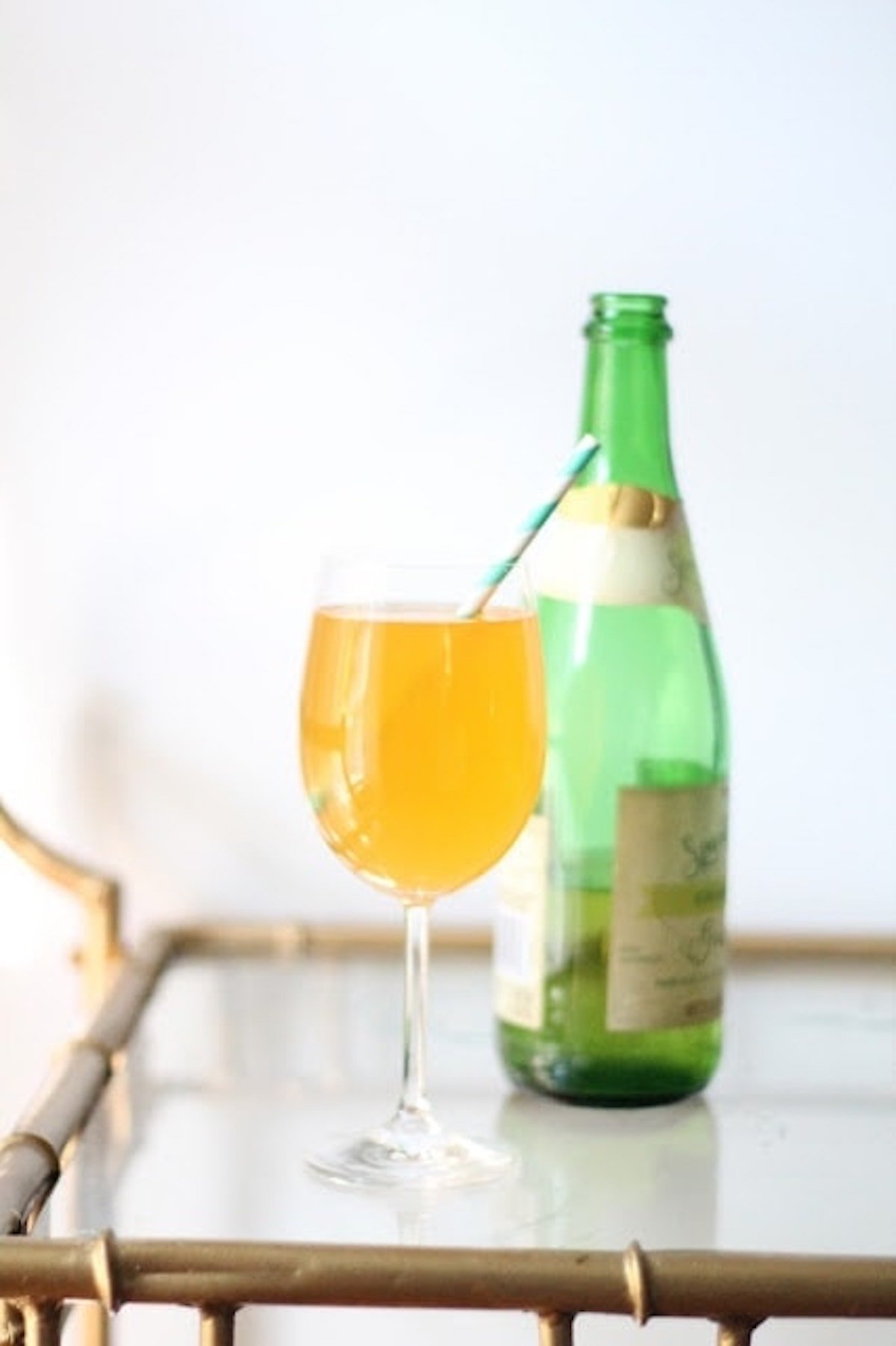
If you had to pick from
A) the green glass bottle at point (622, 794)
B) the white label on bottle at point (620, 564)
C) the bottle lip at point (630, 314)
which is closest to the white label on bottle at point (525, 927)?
the green glass bottle at point (622, 794)

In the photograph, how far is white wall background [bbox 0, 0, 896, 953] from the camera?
1.16 metres

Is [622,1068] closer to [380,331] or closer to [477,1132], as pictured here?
[477,1132]

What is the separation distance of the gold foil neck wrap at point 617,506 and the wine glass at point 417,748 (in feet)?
0.40

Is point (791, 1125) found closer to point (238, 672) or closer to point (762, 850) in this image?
point (762, 850)

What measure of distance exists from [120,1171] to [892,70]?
67cm

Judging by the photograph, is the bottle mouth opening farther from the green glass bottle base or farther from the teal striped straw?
the green glass bottle base

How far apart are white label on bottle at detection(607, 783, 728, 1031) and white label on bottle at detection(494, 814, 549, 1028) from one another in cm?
3

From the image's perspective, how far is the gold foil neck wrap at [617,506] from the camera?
99 centimetres

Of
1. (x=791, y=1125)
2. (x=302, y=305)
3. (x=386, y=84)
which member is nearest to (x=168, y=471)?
(x=302, y=305)

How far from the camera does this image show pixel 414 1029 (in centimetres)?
89

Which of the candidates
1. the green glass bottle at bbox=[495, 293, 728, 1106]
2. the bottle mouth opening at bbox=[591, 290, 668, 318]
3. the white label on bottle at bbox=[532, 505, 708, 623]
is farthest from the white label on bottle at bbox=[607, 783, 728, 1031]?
the bottle mouth opening at bbox=[591, 290, 668, 318]

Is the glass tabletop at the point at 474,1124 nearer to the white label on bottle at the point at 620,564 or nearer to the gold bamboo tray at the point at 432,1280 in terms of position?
the gold bamboo tray at the point at 432,1280

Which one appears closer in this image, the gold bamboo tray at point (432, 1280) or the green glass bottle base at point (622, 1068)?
the gold bamboo tray at point (432, 1280)

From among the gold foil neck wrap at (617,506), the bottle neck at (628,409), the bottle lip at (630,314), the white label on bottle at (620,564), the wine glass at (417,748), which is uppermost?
the bottle lip at (630,314)
